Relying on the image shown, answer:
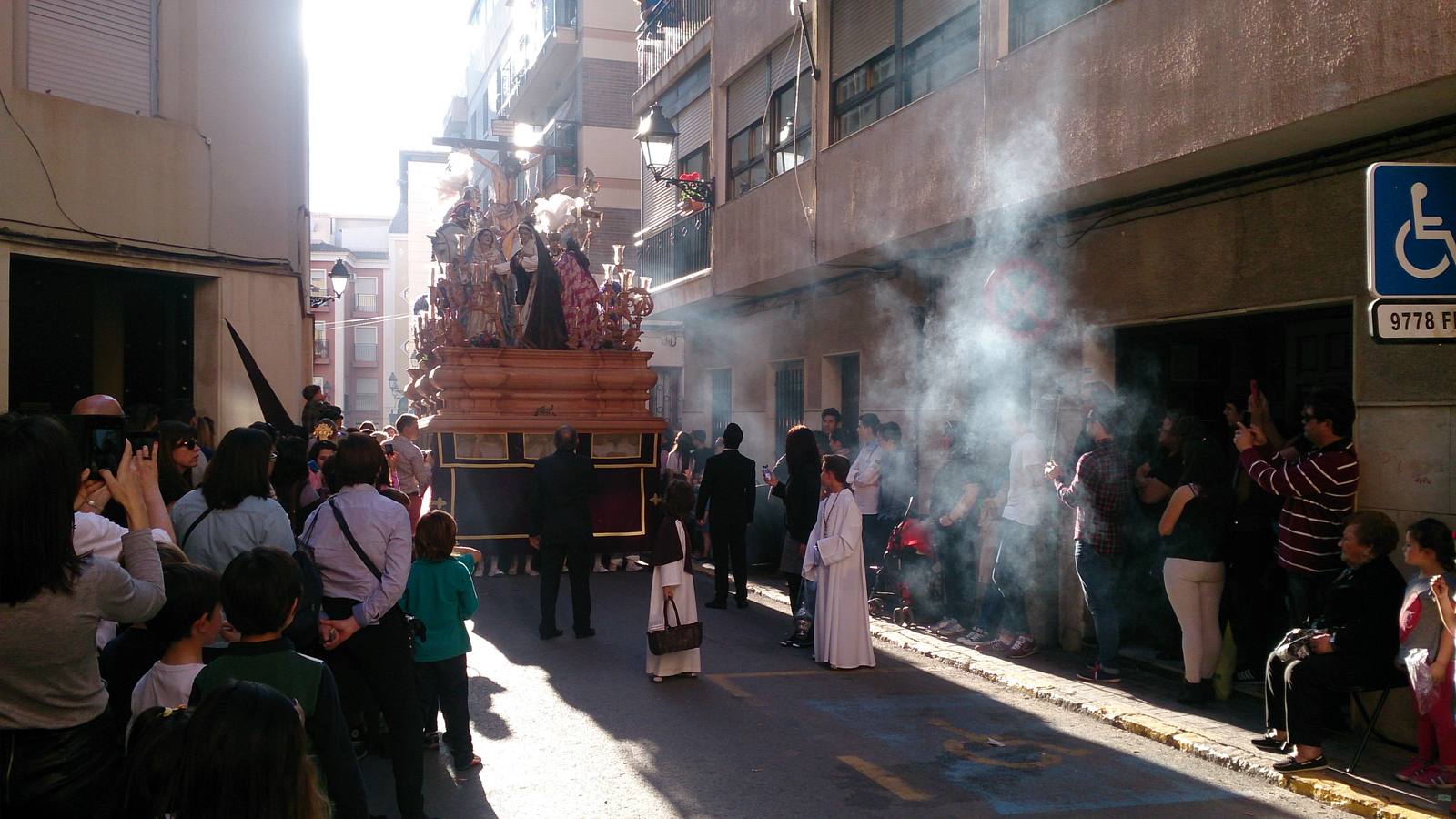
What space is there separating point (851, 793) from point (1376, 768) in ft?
9.40

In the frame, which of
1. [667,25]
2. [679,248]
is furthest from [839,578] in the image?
[667,25]

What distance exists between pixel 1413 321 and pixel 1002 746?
3.16 metres

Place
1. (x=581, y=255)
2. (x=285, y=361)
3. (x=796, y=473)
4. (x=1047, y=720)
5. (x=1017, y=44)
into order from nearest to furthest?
1. (x=1047, y=720)
2. (x=1017, y=44)
3. (x=796, y=473)
4. (x=285, y=361)
5. (x=581, y=255)

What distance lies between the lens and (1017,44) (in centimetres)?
1005

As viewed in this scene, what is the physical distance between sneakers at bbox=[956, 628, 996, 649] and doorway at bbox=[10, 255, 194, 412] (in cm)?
838

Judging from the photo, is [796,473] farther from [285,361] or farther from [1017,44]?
[285,361]

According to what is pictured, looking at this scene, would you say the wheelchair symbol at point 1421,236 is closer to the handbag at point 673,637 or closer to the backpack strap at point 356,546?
the backpack strap at point 356,546

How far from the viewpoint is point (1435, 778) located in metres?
5.81

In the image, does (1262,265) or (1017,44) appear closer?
(1262,265)

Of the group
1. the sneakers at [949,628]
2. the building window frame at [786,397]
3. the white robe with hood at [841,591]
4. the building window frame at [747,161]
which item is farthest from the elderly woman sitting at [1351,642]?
the building window frame at [747,161]

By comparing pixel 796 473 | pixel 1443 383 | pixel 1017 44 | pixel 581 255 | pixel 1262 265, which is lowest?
pixel 796 473

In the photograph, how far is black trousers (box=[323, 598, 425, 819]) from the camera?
5062 mm

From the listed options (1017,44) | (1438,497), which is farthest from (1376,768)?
(1017,44)

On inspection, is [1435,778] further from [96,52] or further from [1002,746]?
[96,52]
